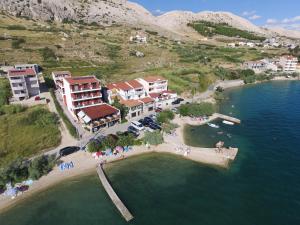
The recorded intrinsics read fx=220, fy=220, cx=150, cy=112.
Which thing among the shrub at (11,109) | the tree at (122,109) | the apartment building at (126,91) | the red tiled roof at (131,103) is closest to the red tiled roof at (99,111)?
the tree at (122,109)

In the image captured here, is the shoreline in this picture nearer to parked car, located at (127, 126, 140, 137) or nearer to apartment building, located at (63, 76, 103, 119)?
parked car, located at (127, 126, 140, 137)

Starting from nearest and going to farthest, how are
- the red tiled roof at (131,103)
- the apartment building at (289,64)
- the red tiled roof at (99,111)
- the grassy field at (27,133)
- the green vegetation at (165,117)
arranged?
the grassy field at (27,133) → the red tiled roof at (99,111) → the green vegetation at (165,117) → the red tiled roof at (131,103) → the apartment building at (289,64)

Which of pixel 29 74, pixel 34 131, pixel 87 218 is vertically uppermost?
pixel 29 74

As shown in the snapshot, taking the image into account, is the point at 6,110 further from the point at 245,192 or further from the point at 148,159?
the point at 245,192

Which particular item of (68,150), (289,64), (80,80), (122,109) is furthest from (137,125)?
(289,64)

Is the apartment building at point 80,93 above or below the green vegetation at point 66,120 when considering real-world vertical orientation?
above

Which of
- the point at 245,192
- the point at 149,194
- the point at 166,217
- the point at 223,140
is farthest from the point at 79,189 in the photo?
the point at 223,140

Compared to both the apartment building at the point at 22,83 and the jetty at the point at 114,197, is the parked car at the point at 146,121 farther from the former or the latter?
the apartment building at the point at 22,83
